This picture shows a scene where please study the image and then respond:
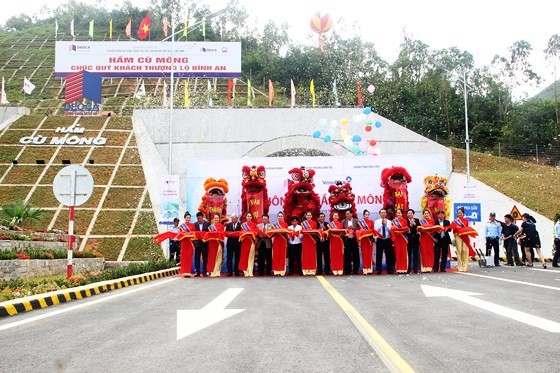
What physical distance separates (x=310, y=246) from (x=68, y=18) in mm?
102633

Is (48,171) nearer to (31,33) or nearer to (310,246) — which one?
(310,246)

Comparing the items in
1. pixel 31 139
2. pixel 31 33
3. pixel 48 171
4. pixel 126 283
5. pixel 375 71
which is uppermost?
pixel 31 33

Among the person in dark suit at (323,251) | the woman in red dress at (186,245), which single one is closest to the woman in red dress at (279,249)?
the person in dark suit at (323,251)

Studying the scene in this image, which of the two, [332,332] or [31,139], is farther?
[31,139]

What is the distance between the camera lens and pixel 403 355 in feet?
15.0

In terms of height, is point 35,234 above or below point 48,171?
below

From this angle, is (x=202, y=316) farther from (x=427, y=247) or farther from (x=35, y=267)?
(x=35, y=267)

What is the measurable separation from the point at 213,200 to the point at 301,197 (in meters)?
2.70

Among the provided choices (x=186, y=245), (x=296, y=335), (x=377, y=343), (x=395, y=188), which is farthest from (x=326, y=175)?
(x=377, y=343)

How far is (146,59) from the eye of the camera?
41750 mm

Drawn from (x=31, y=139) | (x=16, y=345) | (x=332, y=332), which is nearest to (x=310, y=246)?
(x=332, y=332)

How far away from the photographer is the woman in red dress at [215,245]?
1513 cm

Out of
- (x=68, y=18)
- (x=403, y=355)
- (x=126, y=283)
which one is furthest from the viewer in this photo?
(x=68, y=18)

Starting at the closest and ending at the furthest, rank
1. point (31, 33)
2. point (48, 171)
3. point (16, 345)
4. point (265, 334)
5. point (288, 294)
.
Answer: point (16, 345) → point (265, 334) → point (288, 294) → point (48, 171) → point (31, 33)
